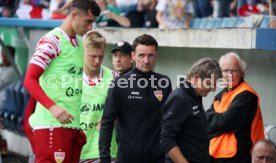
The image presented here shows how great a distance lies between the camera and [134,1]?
15.1 meters

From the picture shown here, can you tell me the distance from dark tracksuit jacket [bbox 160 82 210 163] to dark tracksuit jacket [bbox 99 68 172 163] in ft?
2.00

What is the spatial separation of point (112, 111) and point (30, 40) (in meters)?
8.26

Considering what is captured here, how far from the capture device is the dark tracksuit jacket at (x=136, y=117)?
8203 mm

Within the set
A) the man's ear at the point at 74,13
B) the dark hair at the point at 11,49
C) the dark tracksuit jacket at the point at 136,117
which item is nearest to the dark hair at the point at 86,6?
the man's ear at the point at 74,13

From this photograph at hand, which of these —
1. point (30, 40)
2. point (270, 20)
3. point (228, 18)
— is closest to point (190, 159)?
point (270, 20)

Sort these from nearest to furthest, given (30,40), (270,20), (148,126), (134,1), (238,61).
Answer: (148,126) → (238,61) → (270,20) → (134,1) → (30,40)

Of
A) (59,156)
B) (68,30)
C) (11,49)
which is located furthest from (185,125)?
(11,49)

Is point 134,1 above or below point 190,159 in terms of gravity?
above

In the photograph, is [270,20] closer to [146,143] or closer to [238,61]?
[238,61]

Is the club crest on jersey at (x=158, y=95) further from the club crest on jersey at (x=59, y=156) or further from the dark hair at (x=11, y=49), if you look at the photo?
the dark hair at (x=11, y=49)

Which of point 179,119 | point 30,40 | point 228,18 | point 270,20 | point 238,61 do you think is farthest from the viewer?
point 30,40

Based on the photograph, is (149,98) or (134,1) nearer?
(149,98)

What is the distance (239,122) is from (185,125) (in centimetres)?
171

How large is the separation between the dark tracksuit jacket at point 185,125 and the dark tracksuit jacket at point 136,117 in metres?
0.61
